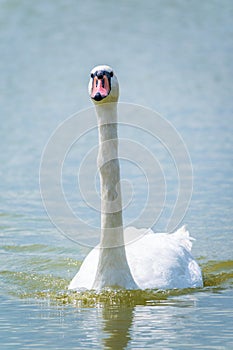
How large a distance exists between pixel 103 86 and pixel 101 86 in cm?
2

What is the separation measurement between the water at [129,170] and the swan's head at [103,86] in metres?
2.19

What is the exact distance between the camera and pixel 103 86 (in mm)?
10766

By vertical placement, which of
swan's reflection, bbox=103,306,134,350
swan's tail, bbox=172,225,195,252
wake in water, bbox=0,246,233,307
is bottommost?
swan's reflection, bbox=103,306,134,350

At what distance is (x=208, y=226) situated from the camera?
15828mm

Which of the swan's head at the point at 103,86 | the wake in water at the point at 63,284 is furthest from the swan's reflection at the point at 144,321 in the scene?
the swan's head at the point at 103,86

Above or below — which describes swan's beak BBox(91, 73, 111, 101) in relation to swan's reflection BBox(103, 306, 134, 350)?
above

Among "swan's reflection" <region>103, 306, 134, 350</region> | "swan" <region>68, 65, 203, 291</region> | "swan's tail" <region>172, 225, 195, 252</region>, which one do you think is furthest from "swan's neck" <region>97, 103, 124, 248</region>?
"swan's tail" <region>172, 225, 195, 252</region>

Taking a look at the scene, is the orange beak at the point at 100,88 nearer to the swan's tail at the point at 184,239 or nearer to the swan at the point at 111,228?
the swan at the point at 111,228

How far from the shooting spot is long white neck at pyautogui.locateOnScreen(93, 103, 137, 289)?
10953 mm

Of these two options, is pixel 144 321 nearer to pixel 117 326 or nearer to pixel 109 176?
pixel 117 326

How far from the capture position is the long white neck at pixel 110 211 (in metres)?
11.0

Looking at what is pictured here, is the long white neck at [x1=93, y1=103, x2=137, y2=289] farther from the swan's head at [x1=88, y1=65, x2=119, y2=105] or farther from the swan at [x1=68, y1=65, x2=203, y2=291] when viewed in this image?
the swan's head at [x1=88, y1=65, x2=119, y2=105]

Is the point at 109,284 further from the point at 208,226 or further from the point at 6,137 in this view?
the point at 6,137

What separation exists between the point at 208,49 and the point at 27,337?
26562 millimetres
